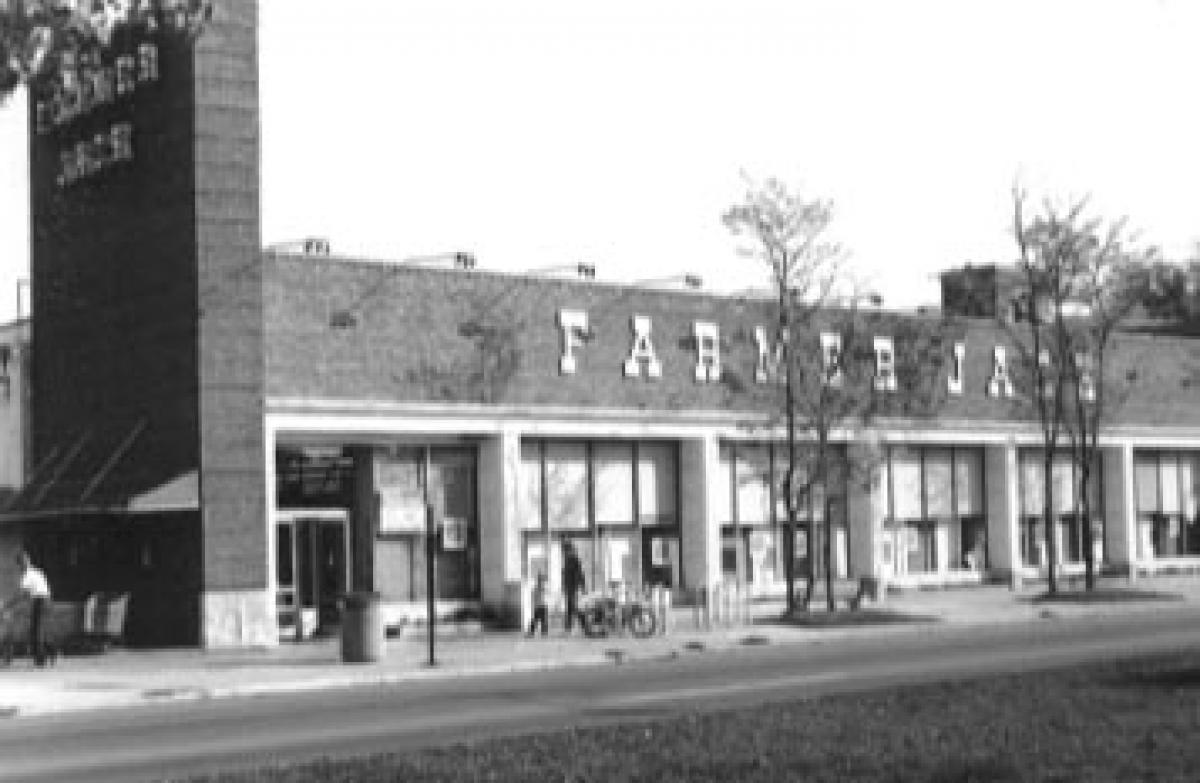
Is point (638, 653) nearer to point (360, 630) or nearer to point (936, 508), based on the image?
point (360, 630)

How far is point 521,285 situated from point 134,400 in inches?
337

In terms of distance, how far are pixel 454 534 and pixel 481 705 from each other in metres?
16.4

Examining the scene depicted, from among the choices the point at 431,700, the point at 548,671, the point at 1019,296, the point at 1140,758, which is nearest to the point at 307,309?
the point at 548,671

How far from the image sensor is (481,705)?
70.7ft

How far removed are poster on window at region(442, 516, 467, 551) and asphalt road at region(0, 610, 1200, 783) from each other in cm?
823

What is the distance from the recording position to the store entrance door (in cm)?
3512

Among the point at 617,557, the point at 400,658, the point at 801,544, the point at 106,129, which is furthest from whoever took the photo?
the point at 801,544

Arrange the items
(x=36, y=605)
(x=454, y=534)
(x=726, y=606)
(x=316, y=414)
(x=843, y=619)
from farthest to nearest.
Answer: (x=726, y=606)
(x=454, y=534)
(x=843, y=619)
(x=316, y=414)
(x=36, y=605)

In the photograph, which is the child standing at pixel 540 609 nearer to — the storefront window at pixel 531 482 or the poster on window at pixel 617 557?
the storefront window at pixel 531 482

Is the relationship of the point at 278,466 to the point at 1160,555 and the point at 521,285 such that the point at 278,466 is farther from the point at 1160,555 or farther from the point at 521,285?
the point at 1160,555

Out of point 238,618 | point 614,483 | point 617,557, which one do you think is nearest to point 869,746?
point 238,618

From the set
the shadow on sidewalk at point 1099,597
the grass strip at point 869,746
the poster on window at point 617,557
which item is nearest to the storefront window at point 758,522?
the poster on window at point 617,557

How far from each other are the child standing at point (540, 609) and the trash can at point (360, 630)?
20.8ft

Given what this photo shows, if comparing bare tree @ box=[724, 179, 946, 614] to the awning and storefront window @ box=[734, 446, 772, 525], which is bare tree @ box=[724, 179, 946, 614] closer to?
storefront window @ box=[734, 446, 772, 525]
